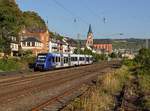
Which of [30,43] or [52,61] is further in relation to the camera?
[30,43]

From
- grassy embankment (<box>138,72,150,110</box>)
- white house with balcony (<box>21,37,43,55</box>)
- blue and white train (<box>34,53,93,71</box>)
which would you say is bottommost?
grassy embankment (<box>138,72,150,110</box>)

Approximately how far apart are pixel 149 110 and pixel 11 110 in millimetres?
5442

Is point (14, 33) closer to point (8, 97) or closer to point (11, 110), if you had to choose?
point (8, 97)

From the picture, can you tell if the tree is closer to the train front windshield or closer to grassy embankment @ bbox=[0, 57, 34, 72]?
the train front windshield

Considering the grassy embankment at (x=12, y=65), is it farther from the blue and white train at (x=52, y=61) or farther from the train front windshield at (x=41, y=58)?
the train front windshield at (x=41, y=58)

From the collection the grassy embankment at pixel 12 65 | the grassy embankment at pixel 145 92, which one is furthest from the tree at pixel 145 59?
the grassy embankment at pixel 145 92

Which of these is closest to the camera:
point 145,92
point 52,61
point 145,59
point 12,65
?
point 145,92

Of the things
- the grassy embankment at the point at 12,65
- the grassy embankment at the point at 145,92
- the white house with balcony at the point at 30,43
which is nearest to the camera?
the grassy embankment at the point at 145,92

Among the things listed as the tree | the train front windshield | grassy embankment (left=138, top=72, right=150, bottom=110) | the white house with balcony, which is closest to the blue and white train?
the train front windshield

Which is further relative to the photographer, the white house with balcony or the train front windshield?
the white house with balcony

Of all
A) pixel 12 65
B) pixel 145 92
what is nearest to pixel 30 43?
pixel 12 65

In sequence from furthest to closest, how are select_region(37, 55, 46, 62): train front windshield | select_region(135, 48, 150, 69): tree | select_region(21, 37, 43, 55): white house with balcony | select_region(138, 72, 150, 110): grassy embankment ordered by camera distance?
1. select_region(21, 37, 43, 55): white house with balcony
2. select_region(37, 55, 46, 62): train front windshield
3. select_region(135, 48, 150, 69): tree
4. select_region(138, 72, 150, 110): grassy embankment

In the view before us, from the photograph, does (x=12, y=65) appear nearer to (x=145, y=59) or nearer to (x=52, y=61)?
(x=52, y=61)

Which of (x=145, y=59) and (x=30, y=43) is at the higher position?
(x=30, y=43)
